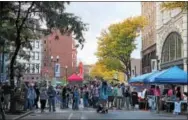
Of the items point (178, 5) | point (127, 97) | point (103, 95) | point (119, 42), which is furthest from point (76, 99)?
point (119, 42)

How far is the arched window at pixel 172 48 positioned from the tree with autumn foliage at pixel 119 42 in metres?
16.4

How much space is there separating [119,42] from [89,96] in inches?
1464

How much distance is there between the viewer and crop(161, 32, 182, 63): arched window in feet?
158

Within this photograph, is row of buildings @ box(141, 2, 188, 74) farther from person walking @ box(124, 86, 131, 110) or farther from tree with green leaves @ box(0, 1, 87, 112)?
tree with green leaves @ box(0, 1, 87, 112)

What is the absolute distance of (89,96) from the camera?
36.7 metres

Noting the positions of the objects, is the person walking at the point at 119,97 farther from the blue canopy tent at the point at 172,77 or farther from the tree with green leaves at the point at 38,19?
the tree with green leaves at the point at 38,19

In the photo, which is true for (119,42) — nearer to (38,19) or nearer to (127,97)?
(127,97)

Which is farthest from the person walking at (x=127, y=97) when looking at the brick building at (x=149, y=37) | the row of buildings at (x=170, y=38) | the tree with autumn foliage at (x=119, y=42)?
the tree with autumn foliage at (x=119, y=42)

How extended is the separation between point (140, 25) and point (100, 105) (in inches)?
1762

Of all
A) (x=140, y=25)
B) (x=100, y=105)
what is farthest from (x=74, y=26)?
(x=140, y=25)

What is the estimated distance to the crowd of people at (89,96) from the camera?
29625mm

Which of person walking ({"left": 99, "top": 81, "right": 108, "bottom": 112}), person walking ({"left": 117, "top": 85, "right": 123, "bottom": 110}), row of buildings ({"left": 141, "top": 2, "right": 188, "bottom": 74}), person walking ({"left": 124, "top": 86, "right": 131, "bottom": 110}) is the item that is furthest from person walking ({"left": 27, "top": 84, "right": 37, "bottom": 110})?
row of buildings ({"left": 141, "top": 2, "right": 188, "bottom": 74})

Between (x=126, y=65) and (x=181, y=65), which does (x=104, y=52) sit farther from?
(x=181, y=65)

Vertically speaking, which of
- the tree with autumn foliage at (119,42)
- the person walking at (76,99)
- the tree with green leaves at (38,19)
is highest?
the tree with autumn foliage at (119,42)
